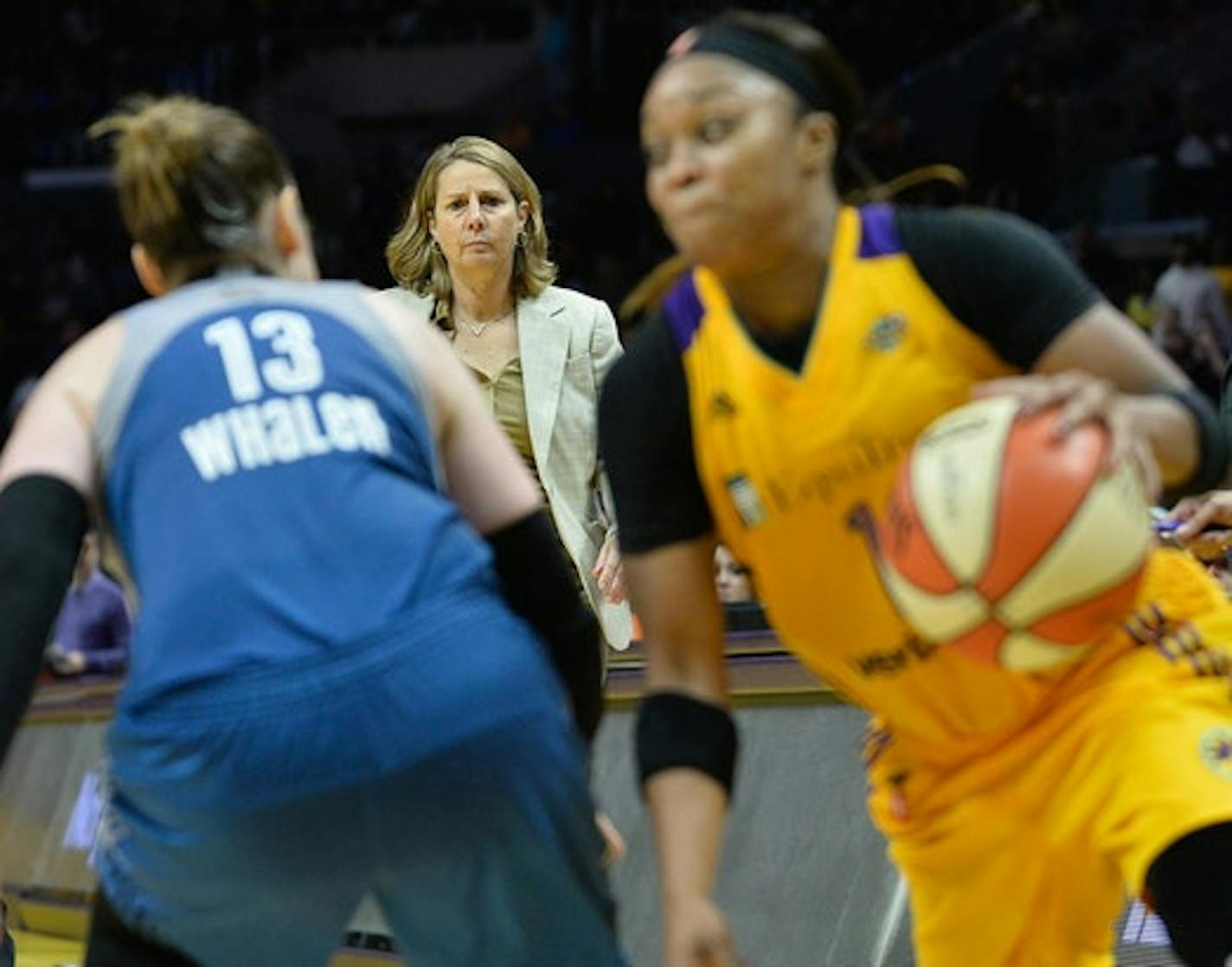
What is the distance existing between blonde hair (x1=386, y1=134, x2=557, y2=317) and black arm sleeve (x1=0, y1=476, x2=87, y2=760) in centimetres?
342

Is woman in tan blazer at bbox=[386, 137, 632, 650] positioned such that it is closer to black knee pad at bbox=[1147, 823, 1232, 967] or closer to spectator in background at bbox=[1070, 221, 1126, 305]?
black knee pad at bbox=[1147, 823, 1232, 967]

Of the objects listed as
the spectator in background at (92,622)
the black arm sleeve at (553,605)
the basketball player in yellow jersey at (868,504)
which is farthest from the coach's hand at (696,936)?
the spectator in background at (92,622)

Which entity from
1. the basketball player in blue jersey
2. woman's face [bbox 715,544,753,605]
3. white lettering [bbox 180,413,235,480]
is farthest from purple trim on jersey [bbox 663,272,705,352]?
woman's face [bbox 715,544,753,605]

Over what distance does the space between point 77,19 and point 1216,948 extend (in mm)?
22371

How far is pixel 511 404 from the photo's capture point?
20.8 ft

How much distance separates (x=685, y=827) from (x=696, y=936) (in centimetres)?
18

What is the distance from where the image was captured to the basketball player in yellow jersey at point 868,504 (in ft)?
11.1

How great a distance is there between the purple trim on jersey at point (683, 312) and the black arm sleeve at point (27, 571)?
2.91 ft

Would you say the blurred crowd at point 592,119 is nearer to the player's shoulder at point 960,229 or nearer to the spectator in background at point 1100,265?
the spectator in background at point 1100,265

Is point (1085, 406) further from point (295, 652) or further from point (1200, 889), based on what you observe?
point (295, 652)

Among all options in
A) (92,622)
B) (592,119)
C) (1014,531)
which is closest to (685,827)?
(1014,531)

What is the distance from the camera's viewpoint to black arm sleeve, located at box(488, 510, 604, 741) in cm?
347

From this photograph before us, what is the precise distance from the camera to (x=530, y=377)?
6297 millimetres

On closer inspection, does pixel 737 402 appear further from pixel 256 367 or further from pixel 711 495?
pixel 256 367
